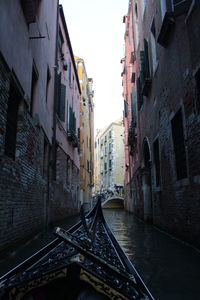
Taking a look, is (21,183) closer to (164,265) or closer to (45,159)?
(164,265)

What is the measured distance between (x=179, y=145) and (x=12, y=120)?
316 centimetres

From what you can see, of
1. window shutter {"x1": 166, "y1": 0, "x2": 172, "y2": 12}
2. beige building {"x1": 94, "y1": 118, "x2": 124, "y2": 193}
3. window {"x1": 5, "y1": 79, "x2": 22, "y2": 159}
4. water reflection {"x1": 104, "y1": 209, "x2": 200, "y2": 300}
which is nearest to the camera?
water reflection {"x1": 104, "y1": 209, "x2": 200, "y2": 300}

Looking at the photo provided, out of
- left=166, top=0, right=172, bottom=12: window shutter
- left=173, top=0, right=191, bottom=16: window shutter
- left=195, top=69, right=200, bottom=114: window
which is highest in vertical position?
left=166, top=0, right=172, bottom=12: window shutter

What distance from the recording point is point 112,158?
3656 centimetres

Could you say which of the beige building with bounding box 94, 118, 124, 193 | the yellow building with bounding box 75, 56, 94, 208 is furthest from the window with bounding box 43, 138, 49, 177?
the beige building with bounding box 94, 118, 124, 193

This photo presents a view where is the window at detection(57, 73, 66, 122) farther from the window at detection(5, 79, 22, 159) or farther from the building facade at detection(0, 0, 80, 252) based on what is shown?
the window at detection(5, 79, 22, 159)

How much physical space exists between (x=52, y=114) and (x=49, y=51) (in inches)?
75.6

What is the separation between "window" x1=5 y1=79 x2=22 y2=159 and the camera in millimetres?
4274

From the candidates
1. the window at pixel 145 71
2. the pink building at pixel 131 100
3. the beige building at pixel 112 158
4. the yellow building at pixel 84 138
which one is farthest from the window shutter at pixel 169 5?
the beige building at pixel 112 158

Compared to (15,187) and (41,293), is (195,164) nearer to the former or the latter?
(15,187)

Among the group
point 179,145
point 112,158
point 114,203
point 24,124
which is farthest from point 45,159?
point 112,158

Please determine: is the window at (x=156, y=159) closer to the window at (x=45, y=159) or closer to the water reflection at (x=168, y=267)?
the water reflection at (x=168, y=267)

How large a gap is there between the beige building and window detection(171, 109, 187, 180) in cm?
2835

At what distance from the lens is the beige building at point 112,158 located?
118ft
